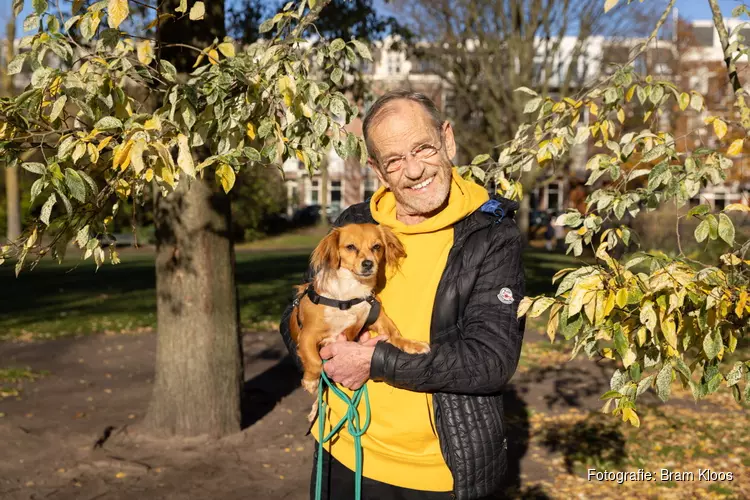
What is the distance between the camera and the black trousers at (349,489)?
8.73ft

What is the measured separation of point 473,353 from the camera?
8.06ft

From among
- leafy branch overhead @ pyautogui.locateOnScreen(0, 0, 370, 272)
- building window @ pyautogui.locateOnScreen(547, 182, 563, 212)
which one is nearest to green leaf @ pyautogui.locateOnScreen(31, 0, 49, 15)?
leafy branch overhead @ pyautogui.locateOnScreen(0, 0, 370, 272)

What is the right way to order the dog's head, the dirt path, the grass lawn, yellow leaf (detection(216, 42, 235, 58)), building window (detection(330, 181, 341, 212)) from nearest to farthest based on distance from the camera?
the dog's head → yellow leaf (detection(216, 42, 235, 58)) → the dirt path → the grass lawn → building window (detection(330, 181, 341, 212))

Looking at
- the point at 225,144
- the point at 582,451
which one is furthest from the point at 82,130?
the point at 582,451

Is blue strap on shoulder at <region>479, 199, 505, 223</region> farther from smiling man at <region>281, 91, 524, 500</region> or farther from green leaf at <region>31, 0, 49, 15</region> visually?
green leaf at <region>31, 0, 49, 15</region>

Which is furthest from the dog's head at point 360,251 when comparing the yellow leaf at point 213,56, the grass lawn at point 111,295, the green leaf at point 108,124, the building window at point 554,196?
the building window at point 554,196

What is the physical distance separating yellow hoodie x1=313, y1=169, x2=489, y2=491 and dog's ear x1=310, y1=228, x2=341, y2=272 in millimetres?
342

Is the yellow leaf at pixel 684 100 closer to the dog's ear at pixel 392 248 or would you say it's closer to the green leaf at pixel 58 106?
the dog's ear at pixel 392 248

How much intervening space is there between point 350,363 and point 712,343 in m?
1.25

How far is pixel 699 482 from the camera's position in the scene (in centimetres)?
594

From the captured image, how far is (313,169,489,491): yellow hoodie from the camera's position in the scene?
2.65 metres

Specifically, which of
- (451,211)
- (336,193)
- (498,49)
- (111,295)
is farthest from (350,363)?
(336,193)

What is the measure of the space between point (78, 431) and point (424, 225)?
209 inches

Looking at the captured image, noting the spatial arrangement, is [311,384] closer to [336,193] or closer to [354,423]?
[354,423]
